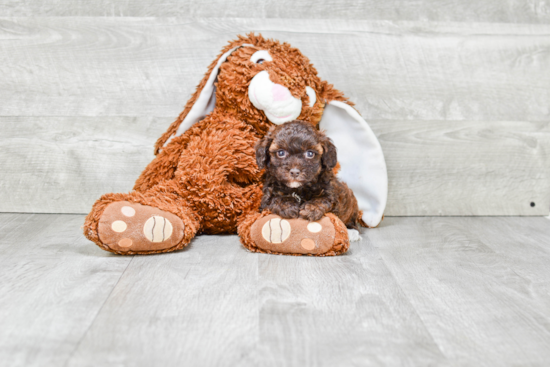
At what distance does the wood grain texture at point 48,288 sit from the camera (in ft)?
2.87

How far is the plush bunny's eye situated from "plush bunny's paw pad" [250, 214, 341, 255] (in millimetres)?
460

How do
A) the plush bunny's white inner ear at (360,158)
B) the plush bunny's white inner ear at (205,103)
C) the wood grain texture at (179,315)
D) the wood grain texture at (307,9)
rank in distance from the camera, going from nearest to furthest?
1. the wood grain texture at (179,315)
2. the plush bunny's white inner ear at (205,103)
3. the plush bunny's white inner ear at (360,158)
4. the wood grain texture at (307,9)

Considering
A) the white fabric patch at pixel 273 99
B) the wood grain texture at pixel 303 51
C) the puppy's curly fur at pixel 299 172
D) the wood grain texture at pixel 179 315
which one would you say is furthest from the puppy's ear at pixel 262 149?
the wood grain texture at pixel 303 51

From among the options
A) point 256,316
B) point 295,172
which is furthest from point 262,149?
point 256,316

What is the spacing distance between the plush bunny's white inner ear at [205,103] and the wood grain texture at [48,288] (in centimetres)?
45

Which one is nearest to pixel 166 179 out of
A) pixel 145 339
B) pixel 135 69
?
pixel 135 69

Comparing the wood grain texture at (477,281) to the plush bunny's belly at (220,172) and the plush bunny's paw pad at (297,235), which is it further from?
the plush bunny's belly at (220,172)

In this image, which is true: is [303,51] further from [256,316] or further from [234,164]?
[256,316]

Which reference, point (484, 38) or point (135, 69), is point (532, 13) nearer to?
point (484, 38)

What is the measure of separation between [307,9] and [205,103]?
1.76 ft

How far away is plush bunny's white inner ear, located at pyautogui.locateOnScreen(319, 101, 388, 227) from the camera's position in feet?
5.30

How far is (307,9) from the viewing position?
1.78 metres

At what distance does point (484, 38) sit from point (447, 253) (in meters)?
0.86

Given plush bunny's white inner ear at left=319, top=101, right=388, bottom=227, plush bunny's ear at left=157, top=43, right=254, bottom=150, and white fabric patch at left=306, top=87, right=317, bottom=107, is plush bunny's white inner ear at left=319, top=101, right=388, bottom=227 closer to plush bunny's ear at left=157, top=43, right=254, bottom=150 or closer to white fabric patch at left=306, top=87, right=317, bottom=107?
white fabric patch at left=306, top=87, right=317, bottom=107
